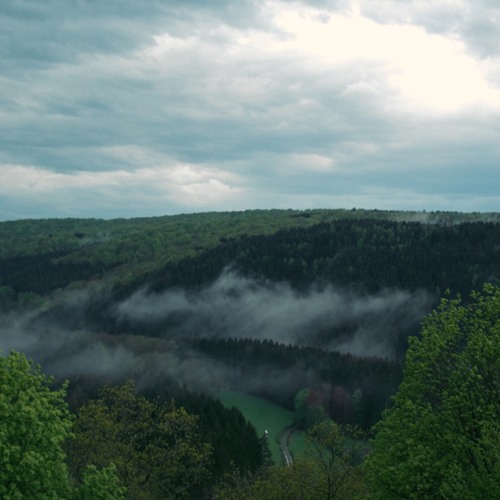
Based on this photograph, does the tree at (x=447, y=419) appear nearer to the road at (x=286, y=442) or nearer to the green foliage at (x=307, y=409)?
the road at (x=286, y=442)

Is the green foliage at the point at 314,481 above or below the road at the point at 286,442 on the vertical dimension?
above

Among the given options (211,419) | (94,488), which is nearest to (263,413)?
(211,419)

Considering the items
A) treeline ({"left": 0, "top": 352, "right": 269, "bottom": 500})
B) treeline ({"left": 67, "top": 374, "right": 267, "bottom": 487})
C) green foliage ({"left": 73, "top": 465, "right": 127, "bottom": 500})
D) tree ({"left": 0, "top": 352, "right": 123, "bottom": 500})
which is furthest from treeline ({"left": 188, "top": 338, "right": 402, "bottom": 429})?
tree ({"left": 0, "top": 352, "right": 123, "bottom": 500})

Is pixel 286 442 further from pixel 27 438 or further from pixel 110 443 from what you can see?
pixel 27 438

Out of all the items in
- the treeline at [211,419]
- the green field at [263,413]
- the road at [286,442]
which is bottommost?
the green field at [263,413]

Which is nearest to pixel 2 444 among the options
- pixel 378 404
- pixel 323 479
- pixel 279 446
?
pixel 323 479

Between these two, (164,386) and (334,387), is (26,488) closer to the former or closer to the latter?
(164,386)

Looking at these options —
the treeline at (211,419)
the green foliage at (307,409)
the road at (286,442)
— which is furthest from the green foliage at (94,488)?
the green foliage at (307,409)
